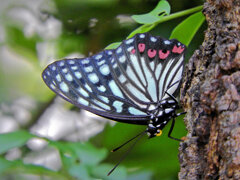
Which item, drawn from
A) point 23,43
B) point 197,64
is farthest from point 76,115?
point 197,64

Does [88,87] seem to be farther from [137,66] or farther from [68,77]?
[137,66]

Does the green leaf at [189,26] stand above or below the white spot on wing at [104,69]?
above

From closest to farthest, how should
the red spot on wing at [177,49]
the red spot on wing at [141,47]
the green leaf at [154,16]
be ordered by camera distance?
the green leaf at [154,16] < the red spot on wing at [177,49] < the red spot on wing at [141,47]

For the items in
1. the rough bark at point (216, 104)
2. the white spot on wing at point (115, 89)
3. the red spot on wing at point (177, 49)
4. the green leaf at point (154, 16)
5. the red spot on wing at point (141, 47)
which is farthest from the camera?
the white spot on wing at point (115, 89)

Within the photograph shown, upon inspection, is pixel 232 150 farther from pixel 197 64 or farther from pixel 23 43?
pixel 23 43

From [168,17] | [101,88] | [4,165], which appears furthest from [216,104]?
[4,165]

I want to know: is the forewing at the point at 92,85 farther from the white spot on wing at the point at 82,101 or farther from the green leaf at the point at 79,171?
the green leaf at the point at 79,171

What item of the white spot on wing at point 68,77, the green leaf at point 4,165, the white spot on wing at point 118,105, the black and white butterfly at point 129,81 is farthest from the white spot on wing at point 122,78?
the green leaf at point 4,165
